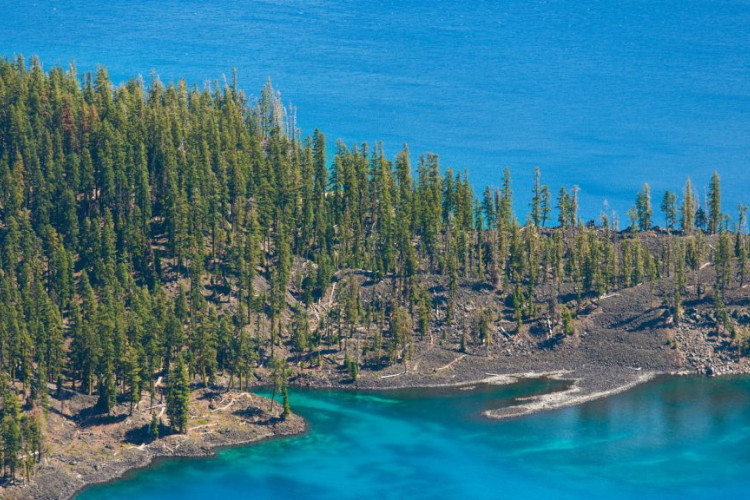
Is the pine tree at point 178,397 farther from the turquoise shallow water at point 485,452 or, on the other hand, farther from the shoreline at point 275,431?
the turquoise shallow water at point 485,452

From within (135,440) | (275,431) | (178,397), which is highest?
(178,397)

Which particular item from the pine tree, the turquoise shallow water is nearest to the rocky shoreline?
the pine tree

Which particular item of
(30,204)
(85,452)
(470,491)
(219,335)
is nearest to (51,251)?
(30,204)

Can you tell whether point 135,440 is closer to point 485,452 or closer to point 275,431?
point 275,431

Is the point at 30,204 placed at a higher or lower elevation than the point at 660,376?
higher

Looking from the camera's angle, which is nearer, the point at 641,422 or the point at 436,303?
the point at 641,422

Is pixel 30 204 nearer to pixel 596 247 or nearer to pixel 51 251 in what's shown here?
pixel 51 251

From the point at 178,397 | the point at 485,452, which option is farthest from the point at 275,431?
the point at 485,452

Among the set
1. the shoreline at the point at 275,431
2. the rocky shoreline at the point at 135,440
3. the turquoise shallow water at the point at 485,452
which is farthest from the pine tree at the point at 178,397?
the turquoise shallow water at the point at 485,452

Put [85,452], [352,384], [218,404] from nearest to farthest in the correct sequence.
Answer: [85,452] < [218,404] < [352,384]
